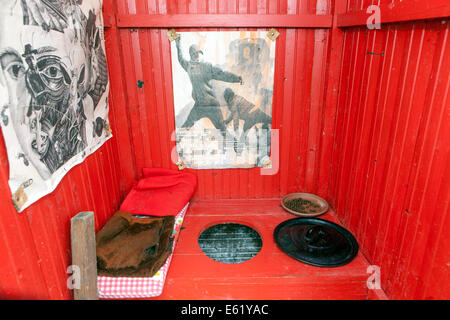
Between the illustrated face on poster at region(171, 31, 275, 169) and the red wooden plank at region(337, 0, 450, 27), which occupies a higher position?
the red wooden plank at region(337, 0, 450, 27)

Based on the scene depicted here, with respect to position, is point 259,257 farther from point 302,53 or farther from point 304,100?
point 302,53

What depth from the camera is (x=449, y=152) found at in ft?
4.44

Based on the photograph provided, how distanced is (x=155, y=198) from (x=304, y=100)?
5.43 ft

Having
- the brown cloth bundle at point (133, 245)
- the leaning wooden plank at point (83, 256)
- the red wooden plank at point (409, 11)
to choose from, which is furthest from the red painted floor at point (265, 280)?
the red wooden plank at point (409, 11)

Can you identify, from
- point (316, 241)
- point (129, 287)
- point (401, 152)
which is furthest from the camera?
point (316, 241)

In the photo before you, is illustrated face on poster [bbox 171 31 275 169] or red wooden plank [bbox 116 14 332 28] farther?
illustrated face on poster [bbox 171 31 275 169]

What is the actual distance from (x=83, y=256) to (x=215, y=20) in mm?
2007

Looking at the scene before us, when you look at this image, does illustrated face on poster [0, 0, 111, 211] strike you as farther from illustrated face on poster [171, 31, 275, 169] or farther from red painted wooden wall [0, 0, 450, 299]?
illustrated face on poster [171, 31, 275, 169]

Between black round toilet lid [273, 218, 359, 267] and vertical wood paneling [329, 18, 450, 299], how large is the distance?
13 centimetres

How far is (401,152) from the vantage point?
5.51ft

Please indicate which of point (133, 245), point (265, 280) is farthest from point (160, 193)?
point (265, 280)

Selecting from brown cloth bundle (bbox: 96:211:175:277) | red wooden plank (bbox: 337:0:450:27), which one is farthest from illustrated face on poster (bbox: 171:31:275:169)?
red wooden plank (bbox: 337:0:450:27)

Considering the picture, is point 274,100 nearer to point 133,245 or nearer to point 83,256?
point 133,245

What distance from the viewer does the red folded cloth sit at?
2.59m
